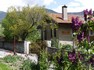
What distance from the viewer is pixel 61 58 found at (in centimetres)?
1114

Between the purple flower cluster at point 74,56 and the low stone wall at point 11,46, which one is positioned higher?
the purple flower cluster at point 74,56

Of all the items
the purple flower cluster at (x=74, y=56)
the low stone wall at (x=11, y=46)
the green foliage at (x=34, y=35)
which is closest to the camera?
the purple flower cluster at (x=74, y=56)

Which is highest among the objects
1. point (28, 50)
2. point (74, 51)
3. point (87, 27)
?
point (87, 27)

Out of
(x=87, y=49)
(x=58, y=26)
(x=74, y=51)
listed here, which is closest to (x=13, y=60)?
(x=74, y=51)

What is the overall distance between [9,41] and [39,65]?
2579 cm

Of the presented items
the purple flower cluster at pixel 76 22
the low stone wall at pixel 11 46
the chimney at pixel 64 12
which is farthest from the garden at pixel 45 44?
the chimney at pixel 64 12

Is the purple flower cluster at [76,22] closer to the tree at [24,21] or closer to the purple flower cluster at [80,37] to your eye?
the purple flower cluster at [80,37]

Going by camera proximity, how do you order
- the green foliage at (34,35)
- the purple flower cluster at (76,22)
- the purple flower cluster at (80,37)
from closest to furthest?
the purple flower cluster at (76,22) < the purple flower cluster at (80,37) < the green foliage at (34,35)

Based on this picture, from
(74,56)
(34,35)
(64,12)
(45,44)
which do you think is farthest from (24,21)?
(74,56)

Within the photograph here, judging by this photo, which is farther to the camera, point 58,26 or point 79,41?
point 58,26

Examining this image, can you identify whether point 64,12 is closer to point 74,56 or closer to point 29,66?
point 29,66

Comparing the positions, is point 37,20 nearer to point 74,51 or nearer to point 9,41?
point 9,41

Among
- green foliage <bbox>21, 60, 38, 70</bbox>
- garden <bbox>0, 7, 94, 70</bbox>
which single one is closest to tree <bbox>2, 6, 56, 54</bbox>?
garden <bbox>0, 7, 94, 70</bbox>

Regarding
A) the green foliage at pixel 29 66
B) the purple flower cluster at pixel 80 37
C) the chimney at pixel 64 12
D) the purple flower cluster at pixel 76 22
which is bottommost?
the green foliage at pixel 29 66
